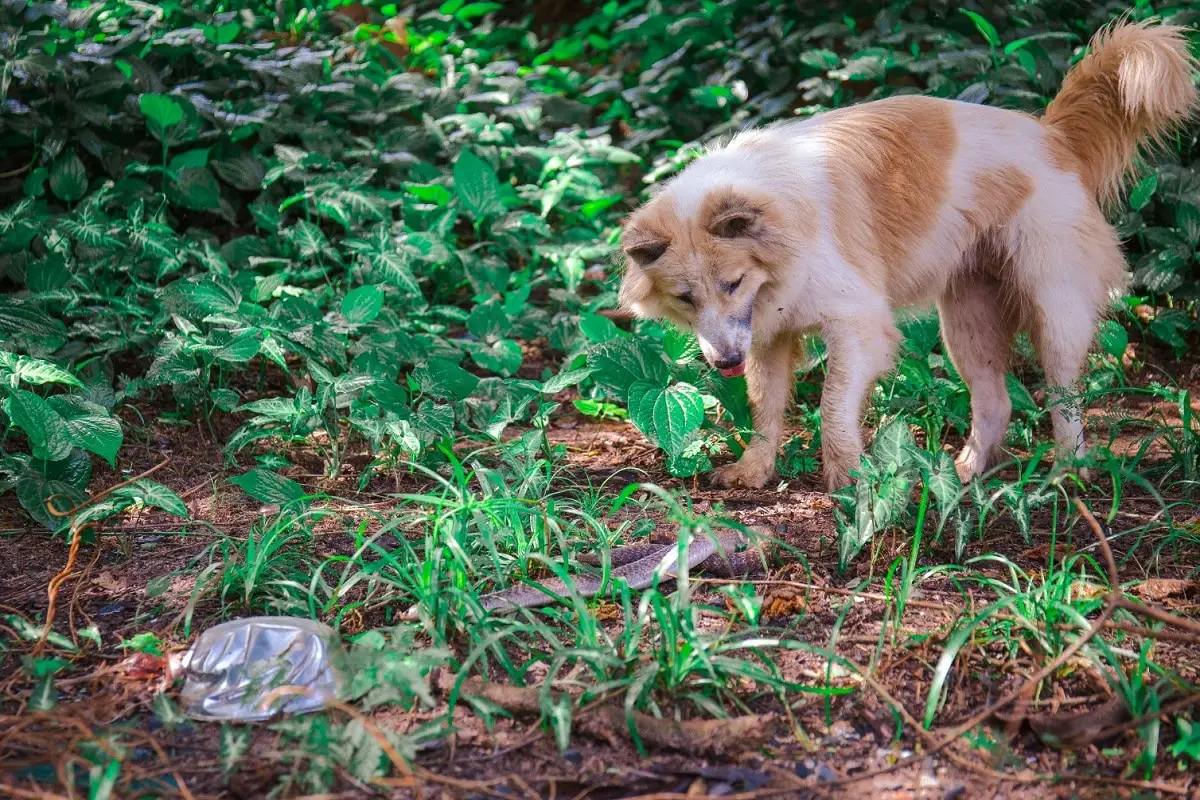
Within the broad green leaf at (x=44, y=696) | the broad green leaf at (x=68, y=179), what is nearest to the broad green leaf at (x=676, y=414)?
the broad green leaf at (x=44, y=696)

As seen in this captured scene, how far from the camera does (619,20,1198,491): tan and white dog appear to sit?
3.72 m

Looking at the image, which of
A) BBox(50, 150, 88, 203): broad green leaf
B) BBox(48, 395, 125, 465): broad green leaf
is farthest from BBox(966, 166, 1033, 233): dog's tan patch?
BBox(50, 150, 88, 203): broad green leaf

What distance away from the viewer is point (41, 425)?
321 centimetres

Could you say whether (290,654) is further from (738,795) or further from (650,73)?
(650,73)

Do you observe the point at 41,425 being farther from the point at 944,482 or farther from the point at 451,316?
the point at 944,482

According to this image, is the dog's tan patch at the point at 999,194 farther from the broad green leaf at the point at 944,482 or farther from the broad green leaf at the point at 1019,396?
the broad green leaf at the point at 944,482

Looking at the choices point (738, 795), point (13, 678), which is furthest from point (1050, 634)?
point (13, 678)

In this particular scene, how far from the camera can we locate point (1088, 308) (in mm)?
3980

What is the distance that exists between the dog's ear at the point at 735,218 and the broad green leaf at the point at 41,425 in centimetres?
218

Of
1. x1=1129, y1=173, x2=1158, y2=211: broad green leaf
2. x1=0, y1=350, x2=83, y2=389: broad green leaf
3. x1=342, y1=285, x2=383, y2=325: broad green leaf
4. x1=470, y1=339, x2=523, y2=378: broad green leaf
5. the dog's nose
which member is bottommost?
x1=470, y1=339, x2=523, y2=378: broad green leaf

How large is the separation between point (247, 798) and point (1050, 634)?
5.73ft

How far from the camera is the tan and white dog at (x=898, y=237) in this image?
372 centimetres

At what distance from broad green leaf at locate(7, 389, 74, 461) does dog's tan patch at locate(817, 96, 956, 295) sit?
2690 millimetres

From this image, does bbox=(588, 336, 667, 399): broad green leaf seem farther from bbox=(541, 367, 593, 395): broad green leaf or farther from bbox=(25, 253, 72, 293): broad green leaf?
bbox=(25, 253, 72, 293): broad green leaf
